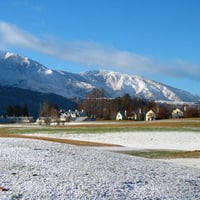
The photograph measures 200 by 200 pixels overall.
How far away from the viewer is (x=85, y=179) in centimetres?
1373

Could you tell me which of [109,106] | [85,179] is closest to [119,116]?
[109,106]

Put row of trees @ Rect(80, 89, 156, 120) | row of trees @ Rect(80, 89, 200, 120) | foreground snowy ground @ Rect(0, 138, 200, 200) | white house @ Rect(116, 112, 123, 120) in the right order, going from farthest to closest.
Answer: row of trees @ Rect(80, 89, 156, 120) < row of trees @ Rect(80, 89, 200, 120) < white house @ Rect(116, 112, 123, 120) < foreground snowy ground @ Rect(0, 138, 200, 200)

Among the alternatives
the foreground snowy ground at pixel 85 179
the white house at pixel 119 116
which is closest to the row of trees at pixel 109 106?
the white house at pixel 119 116

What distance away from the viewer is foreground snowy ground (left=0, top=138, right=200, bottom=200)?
12266mm

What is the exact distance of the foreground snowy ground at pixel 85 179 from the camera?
40.2 feet

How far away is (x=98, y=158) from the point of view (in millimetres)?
18531

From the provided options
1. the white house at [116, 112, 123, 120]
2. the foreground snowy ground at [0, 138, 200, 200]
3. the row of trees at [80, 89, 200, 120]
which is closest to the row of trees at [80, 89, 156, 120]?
the row of trees at [80, 89, 200, 120]

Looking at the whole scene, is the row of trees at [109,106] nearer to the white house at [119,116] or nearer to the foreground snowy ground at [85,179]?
the white house at [119,116]

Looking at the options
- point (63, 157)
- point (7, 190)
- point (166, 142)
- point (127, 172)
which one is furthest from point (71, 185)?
point (166, 142)

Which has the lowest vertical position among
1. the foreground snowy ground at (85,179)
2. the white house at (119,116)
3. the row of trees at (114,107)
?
the foreground snowy ground at (85,179)

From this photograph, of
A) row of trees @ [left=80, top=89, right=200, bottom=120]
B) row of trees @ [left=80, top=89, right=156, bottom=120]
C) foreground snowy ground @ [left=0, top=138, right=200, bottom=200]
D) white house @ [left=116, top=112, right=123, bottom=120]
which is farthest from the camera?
row of trees @ [left=80, top=89, right=156, bottom=120]

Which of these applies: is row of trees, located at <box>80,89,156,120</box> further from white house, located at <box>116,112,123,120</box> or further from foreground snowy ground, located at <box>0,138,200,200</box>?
foreground snowy ground, located at <box>0,138,200,200</box>

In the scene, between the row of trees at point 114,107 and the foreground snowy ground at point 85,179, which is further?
the row of trees at point 114,107

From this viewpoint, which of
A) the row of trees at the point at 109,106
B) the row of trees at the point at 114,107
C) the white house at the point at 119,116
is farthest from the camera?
the row of trees at the point at 109,106
